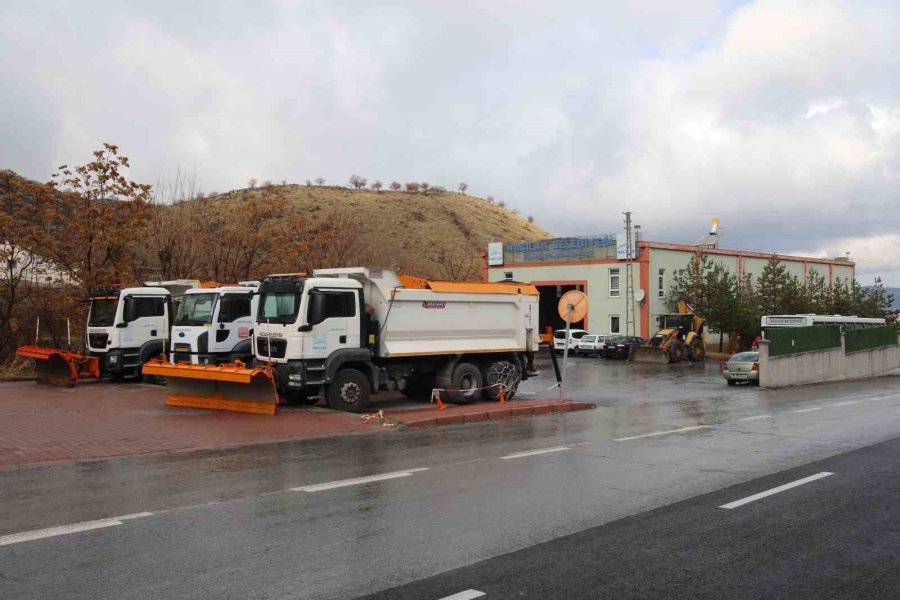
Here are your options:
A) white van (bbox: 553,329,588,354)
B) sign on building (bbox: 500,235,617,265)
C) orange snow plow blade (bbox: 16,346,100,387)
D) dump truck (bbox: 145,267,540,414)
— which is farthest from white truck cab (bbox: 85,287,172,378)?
sign on building (bbox: 500,235,617,265)

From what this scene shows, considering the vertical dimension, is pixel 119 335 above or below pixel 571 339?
above

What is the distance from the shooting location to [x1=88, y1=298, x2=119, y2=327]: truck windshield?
21844mm

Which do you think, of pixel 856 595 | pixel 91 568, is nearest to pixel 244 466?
pixel 91 568

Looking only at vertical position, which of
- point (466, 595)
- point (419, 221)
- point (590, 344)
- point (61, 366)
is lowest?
point (466, 595)

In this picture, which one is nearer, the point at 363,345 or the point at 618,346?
the point at 363,345

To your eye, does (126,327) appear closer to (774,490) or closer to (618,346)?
(774,490)

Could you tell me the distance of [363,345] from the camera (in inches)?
645

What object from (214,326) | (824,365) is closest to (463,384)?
(214,326)

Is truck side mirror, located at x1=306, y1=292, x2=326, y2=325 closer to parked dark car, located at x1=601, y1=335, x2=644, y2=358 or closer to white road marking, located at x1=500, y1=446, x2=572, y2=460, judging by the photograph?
white road marking, located at x1=500, y1=446, x2=572, y2=460

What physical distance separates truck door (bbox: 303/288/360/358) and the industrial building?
36687 mm

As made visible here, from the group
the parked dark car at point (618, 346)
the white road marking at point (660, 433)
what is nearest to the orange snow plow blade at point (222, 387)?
the white road marking at point (660, 433)

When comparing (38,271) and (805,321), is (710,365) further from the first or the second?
(38,271)

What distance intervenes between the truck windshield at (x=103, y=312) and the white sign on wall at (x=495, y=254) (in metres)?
38.0

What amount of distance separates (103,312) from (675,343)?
102 ft
